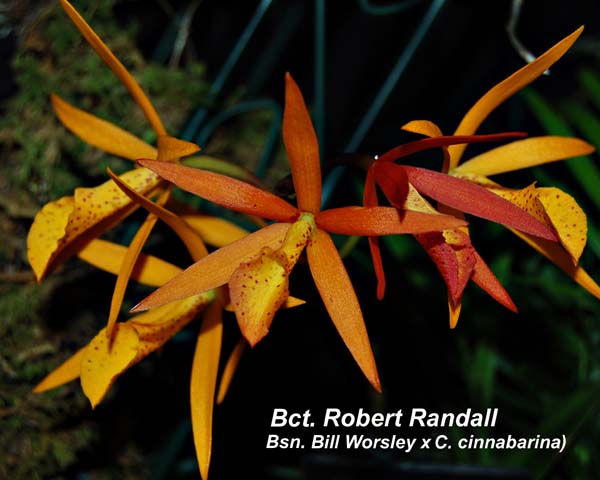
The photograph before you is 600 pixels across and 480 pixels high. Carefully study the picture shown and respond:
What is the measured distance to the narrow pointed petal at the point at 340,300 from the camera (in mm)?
586

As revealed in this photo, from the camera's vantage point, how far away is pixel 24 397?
0.90 meters

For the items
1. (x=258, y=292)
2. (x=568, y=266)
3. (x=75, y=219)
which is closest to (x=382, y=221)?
(x=258, y=292)

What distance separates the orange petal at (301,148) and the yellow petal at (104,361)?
23 cm

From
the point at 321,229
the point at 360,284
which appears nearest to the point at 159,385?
the point at 360,284

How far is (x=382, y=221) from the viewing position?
22.4 inches

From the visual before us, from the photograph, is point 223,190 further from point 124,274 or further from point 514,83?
point 514,83

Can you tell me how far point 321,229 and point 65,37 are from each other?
0.57 meters

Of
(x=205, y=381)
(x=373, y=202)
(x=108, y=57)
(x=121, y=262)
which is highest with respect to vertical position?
(x=108, y=57)

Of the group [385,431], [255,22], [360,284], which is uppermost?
[255,22]

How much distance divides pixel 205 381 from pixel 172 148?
0.88ft

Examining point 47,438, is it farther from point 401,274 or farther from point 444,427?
point 444,427

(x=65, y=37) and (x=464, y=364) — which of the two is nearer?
(x=65, y=37)

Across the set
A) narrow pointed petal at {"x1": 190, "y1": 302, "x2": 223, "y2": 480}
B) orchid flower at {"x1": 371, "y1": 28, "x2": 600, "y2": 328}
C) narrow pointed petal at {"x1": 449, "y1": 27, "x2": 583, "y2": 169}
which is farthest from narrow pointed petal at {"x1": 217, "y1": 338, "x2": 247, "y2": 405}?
narrow pointed petal at {"x1": 449, "y1": 27, "x2": 583, "y2": 169}

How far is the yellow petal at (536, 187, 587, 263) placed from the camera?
2.05ft
